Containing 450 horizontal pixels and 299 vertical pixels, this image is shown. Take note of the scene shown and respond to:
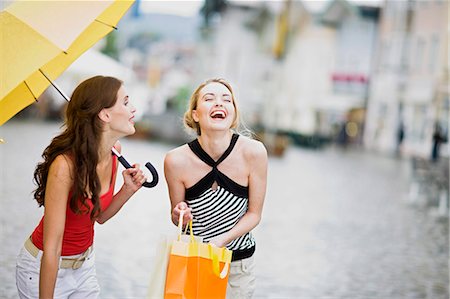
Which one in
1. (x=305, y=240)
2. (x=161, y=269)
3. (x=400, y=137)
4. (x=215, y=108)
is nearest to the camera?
(x=161, y=269)

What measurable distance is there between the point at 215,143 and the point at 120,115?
19.5 inches

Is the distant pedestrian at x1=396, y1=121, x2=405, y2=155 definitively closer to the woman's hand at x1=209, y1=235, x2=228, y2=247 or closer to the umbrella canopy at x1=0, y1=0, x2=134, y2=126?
the woman's hand at x1=209, y1=235, x2=228, y2=247

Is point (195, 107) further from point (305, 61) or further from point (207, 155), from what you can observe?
point (305, 61)

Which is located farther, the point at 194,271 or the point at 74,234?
the point at 74,234

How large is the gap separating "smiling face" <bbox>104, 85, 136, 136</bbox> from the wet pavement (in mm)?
3281

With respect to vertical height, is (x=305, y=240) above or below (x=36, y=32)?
below

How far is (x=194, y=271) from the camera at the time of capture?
3.57m

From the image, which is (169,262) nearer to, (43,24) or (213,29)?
(43,24)

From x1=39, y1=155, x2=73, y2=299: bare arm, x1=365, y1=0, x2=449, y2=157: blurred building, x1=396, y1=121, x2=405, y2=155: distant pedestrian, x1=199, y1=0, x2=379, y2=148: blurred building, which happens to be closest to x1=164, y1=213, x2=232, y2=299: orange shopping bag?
x1=39, y1=155, x2=73, y2=299: bare arm

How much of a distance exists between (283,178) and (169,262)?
56.4 feet

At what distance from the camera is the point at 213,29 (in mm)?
47062

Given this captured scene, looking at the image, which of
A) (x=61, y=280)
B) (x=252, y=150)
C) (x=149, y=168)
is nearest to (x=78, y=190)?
(x=149, y=168)

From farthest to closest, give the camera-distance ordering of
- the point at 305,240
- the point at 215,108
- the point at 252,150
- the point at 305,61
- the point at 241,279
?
the point at 305,61
the point at 305,240
the point at 241,279
the point at 252,150
the point at 215,108

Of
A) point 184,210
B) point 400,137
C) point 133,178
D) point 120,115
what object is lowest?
point 184,210
